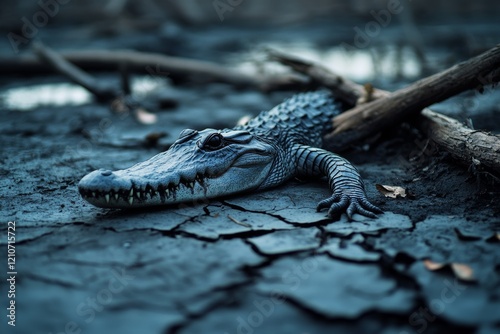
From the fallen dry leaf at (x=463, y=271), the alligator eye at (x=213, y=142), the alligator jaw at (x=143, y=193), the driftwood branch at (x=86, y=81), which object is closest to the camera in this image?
the fallen dry leaf at (x=463, y=271)

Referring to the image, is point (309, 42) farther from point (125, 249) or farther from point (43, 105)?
point (125, 249)

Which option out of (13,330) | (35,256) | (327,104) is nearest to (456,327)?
(13,330)

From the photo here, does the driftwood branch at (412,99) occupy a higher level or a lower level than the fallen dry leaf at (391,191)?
higher

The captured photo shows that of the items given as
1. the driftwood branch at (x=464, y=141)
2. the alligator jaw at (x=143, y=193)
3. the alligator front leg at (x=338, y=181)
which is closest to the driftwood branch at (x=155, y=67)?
the driftwood branch at (x=464, y=141)

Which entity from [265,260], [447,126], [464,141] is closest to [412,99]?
[447,126]

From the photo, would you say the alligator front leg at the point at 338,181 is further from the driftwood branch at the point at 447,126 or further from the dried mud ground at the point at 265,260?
the driftwood branch at the point at 447,126

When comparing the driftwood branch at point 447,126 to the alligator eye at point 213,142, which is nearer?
the driftwood branch at point 447,126
